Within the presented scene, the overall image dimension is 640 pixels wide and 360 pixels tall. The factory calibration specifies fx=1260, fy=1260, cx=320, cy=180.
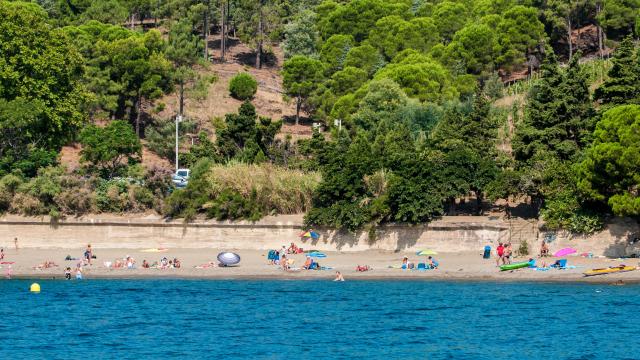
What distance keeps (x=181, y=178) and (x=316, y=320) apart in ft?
91.9

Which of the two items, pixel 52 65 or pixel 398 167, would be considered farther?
pixel 52 65

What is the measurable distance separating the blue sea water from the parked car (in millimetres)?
13070

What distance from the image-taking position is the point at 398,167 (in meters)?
73.3

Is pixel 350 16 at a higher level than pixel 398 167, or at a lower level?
higher

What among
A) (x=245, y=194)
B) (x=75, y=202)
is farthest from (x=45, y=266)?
(x=245, y=194)

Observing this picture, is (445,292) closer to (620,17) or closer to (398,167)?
(398,167)

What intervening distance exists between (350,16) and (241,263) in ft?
200

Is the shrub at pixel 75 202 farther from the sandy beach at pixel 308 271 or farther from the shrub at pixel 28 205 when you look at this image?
the sandy beach at pixel 308 271

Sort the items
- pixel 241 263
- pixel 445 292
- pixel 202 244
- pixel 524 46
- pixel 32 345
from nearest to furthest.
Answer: pixel 32 345, pixel 445 292, pixel 241 263, pixel 202 244, pixel 524 46

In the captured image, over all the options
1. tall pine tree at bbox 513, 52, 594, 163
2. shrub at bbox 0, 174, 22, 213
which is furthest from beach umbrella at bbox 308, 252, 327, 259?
shrub at bbox 0, 174, 22, 213

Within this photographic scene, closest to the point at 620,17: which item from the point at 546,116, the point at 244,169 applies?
the point at 546,116

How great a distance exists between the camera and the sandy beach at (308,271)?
210ft

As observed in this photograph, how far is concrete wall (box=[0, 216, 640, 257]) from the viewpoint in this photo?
67812 mm

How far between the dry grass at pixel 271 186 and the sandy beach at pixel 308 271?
3.35 meters
